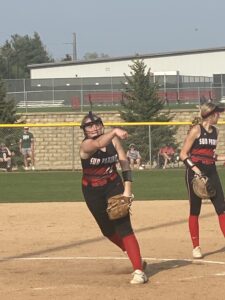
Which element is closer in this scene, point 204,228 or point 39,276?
point 39,276

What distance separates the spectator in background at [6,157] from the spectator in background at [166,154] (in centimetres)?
498

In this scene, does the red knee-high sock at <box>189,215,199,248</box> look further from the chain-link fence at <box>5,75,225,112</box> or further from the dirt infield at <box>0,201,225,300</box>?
the chain-link fence at <box>5,75,225,112</box>

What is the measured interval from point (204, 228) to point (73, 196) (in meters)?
6.15

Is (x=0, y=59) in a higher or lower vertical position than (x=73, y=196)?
higher

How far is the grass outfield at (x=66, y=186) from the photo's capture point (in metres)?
16.7

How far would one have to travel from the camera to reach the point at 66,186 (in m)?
19.5

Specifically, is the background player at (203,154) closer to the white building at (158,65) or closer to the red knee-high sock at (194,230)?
the red knee-high sock at (194,230)

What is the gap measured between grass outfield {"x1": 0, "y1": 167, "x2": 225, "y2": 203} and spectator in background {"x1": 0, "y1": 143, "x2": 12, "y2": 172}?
1.33 ft

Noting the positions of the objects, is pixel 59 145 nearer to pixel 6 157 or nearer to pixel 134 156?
pixel 6 157

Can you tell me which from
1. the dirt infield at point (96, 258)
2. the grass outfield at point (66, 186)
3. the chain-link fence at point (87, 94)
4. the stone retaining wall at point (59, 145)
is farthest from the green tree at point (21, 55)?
the dirt infield at point (96, 258)

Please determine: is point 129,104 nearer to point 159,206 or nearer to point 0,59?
point 159,206

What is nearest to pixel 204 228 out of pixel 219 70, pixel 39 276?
pixel 39 276

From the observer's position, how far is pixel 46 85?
5366 centimetres

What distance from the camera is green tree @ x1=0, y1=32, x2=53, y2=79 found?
111812 millimetres
